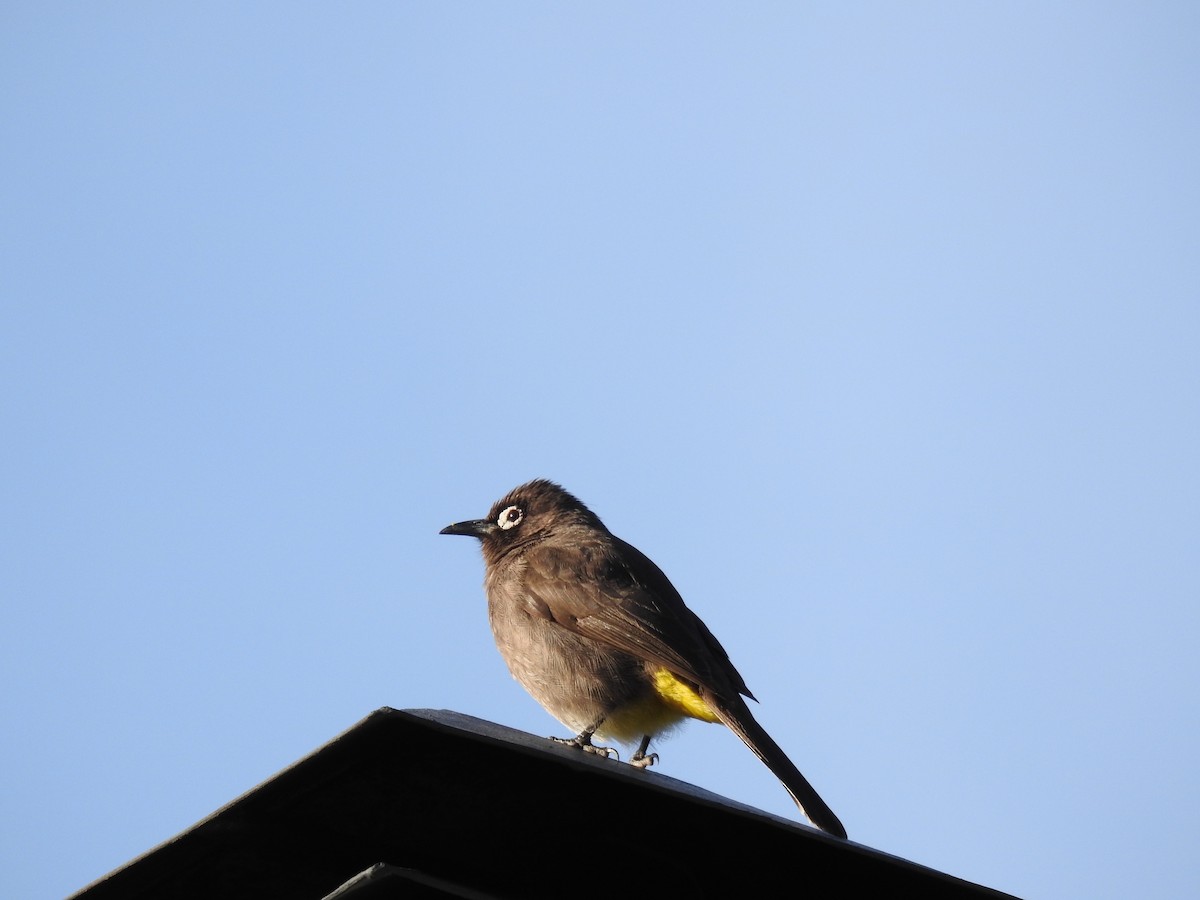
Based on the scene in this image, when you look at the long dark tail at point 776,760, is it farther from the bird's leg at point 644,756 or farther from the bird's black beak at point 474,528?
the bird's black beak at point 474,528

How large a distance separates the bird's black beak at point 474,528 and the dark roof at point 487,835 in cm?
597

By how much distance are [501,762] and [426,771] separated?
226 millimetres

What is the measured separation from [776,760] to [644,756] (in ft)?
4.36

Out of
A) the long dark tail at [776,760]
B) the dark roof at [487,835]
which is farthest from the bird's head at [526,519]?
the dark roof at [487,835]

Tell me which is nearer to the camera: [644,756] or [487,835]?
[487,835]

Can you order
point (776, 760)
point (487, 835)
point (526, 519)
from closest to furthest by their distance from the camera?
point (487, 835) → point (776, 760) → point (526, 519)

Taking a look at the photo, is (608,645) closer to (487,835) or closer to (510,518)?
(510,518)

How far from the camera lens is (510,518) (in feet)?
34.9

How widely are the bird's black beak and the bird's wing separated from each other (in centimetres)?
107

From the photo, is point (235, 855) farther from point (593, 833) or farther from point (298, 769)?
point (593, 833)

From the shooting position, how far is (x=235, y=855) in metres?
4.21

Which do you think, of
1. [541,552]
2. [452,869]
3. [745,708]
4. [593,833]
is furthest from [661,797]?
[541,552]

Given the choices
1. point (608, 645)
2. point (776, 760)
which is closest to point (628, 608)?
point (608, 645)

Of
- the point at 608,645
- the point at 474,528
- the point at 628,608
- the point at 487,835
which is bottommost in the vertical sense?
the point at 487,835
